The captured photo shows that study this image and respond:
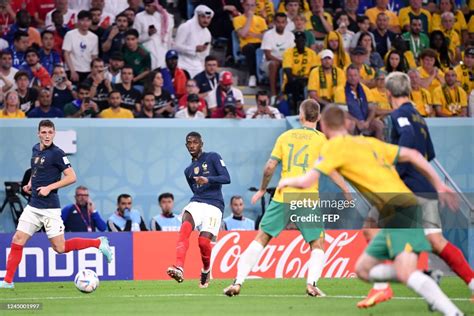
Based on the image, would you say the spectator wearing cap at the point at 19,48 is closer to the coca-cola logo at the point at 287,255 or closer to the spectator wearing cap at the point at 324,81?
the spectator wearing cap at the point at 324,81

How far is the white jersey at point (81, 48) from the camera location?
19.6 m

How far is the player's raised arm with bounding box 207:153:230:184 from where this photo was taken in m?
14.0

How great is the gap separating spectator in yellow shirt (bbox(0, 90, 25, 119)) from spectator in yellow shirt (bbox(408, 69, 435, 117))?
7016 millimetres

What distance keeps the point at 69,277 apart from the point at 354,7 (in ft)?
28.5

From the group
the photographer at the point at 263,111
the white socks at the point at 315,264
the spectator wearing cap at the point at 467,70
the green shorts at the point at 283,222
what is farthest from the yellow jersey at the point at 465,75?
the white socks at the point at 315,264

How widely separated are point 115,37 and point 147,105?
5.11 feet

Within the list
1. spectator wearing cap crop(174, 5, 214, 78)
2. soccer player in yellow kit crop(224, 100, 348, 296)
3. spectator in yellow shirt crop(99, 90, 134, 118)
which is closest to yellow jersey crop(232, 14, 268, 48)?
spectator wearing cap crop(174, 5, 214, 78)

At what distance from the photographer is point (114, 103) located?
18859 millimetres

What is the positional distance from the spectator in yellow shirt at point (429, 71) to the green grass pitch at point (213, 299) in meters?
5.93

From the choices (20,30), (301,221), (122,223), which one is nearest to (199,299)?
(301,221)

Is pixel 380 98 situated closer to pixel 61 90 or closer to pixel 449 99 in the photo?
pixel 449 99

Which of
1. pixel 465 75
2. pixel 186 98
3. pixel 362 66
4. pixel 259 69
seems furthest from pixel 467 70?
pixel 186 98

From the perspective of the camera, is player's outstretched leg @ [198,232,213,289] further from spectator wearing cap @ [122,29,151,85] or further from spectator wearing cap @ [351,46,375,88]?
spectator wearing cap @ [351,46,375,88]

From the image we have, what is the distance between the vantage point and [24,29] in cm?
1966
